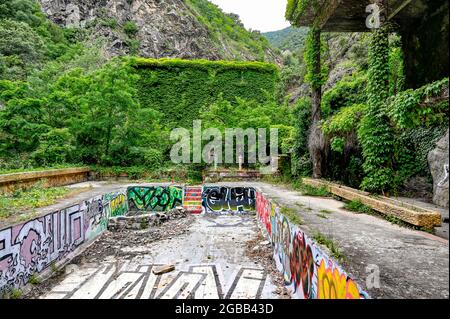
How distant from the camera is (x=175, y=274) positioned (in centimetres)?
640

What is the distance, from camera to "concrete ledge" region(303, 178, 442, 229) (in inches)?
212

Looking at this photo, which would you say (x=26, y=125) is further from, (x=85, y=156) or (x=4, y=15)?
(x=4, y=15)

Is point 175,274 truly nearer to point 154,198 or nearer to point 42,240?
point 42,240

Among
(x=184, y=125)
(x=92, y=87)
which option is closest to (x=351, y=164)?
(x=92, y=87)

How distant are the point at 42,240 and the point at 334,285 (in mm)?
5728

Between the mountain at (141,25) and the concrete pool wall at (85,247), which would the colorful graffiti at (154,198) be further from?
the mountain at (141,25)

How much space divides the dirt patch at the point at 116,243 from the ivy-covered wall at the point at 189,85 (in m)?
17.7

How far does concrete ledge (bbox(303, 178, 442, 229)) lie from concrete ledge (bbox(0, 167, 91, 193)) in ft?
36.8

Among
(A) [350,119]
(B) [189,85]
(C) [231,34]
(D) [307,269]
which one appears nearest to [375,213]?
(A) [350,119]

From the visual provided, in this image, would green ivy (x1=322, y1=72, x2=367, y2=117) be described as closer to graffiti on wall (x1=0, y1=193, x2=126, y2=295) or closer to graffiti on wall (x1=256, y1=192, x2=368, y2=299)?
graffiti on wall (x1=256, y1=192, x2=368, y2=299)

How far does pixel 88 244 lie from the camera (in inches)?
335

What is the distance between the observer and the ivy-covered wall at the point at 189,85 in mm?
28547

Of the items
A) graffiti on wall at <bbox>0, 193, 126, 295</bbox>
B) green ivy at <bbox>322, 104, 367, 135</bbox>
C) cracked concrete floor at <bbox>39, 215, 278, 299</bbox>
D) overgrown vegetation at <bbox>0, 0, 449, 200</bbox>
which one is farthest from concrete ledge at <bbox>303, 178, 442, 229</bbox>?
graffiti on wall at <bbox>0, 193, 126, 295</bbox>

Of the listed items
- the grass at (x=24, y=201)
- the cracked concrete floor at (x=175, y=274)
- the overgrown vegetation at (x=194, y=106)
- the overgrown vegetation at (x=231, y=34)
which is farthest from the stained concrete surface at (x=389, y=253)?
the overgrown vegetation at (x=231, y=34)
